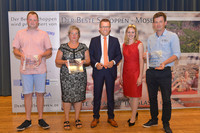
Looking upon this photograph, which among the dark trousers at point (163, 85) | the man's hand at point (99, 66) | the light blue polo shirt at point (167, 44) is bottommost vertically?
the dark trousers at point (163, 85)

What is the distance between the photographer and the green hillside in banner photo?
12.9 feet

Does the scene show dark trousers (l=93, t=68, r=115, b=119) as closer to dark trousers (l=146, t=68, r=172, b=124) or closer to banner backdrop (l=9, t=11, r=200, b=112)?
dark trousers (l=146, t=68, r=172, b=124)

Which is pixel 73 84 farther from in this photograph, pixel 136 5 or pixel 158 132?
pixel 136 5

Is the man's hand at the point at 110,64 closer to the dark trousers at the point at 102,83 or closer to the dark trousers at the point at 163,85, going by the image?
the dark trousers at the point at 102,83

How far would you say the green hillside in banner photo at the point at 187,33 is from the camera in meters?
3.95

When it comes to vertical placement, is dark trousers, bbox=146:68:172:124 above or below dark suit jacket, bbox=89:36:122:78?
below

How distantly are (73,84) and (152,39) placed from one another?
1.39 m

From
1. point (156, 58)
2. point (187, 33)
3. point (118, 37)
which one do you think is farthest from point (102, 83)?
point (187, 33)

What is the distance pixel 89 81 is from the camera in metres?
3.98

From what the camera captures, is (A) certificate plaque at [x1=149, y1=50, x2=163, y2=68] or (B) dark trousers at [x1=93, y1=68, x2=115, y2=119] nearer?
(A) certificate plaque at [x1=149, y1=50, x2=163, y2=68]

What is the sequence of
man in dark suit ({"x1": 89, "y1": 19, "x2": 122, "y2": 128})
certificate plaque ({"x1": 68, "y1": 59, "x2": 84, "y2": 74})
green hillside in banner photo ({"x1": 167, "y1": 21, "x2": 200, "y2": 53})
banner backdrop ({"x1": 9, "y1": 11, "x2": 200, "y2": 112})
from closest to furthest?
certificate plaque ({"x1": 68, "y1": 59, "x2": 84, "y2": 74}) → man in dark suit ({"x1": 89, "y1": 19, "x2": 122, "y2": 128}) → banner backdrop ({"x1": 9, "y1": 11, "x2": 200, "y2": 112}) → green hillside in banner photo ({"x1": 167, "y1": 21, "x2": 200, "y2": 53})

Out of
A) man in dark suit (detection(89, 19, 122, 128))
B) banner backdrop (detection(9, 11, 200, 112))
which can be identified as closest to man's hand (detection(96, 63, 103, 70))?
man in dark suit (detection(89, 19, 122, 128))

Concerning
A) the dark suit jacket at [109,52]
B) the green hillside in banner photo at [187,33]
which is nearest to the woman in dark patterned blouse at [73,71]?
the dark suit jacket at [109,52]

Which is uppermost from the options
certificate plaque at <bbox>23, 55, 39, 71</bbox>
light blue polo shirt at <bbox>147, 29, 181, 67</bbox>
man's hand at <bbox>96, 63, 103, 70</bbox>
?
light blue polo shirt at <bbox>147, 29, 181, 67</bbox>
